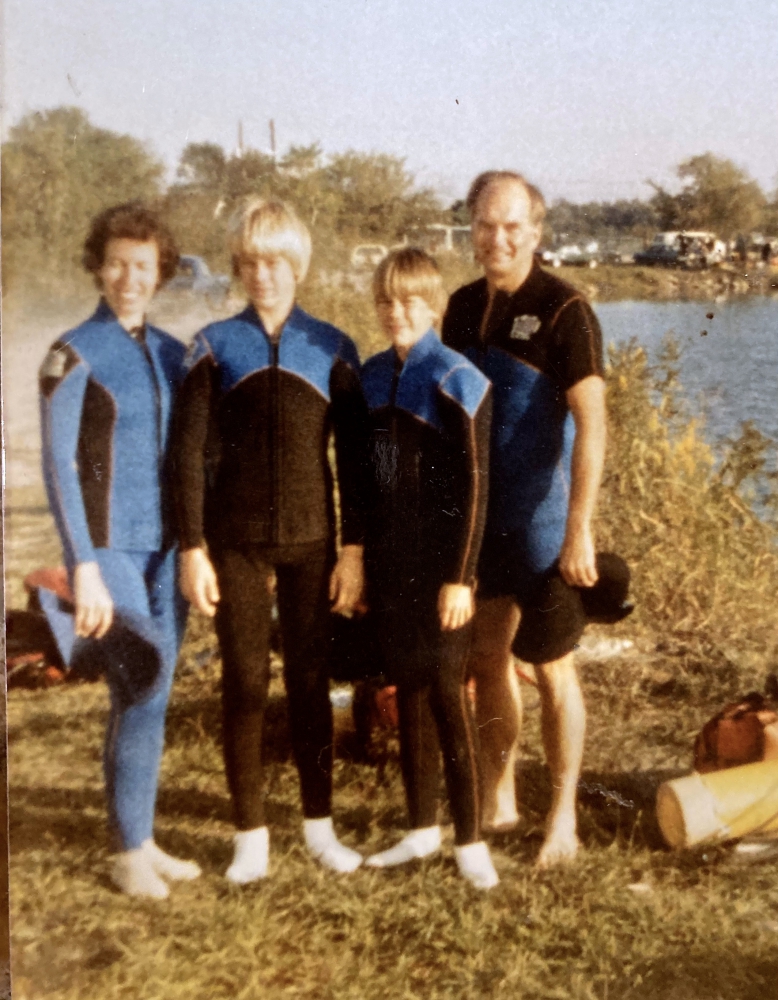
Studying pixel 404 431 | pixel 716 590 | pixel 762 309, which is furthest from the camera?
pixel 716 590

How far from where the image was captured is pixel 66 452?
303cm

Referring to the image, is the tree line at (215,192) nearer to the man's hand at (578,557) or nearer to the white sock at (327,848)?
the man's hand at (578,557)

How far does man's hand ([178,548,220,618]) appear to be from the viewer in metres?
3.04

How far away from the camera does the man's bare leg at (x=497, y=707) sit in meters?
3.25

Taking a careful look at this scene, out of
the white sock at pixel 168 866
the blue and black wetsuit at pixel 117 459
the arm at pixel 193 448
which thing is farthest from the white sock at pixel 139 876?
the arm at pixel 193 448

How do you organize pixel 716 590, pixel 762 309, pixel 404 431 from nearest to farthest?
pixel 404 431 → pixel 762 309 → pixel 716 590

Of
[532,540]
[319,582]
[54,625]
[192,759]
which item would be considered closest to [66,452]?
[54,625]

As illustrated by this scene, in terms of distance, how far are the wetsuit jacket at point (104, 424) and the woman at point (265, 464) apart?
0.25 feet

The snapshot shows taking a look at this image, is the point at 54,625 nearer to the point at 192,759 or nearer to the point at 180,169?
the point at 192,759

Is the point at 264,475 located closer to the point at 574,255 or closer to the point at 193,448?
the point at 193,448

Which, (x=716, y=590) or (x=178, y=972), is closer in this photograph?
(x=178, y=972)

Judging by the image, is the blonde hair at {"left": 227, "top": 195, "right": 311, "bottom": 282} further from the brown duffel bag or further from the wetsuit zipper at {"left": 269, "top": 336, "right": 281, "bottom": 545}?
the brown duffel bag

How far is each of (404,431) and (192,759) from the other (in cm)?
125

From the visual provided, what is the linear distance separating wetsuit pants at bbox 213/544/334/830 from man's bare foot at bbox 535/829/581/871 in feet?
2.24
